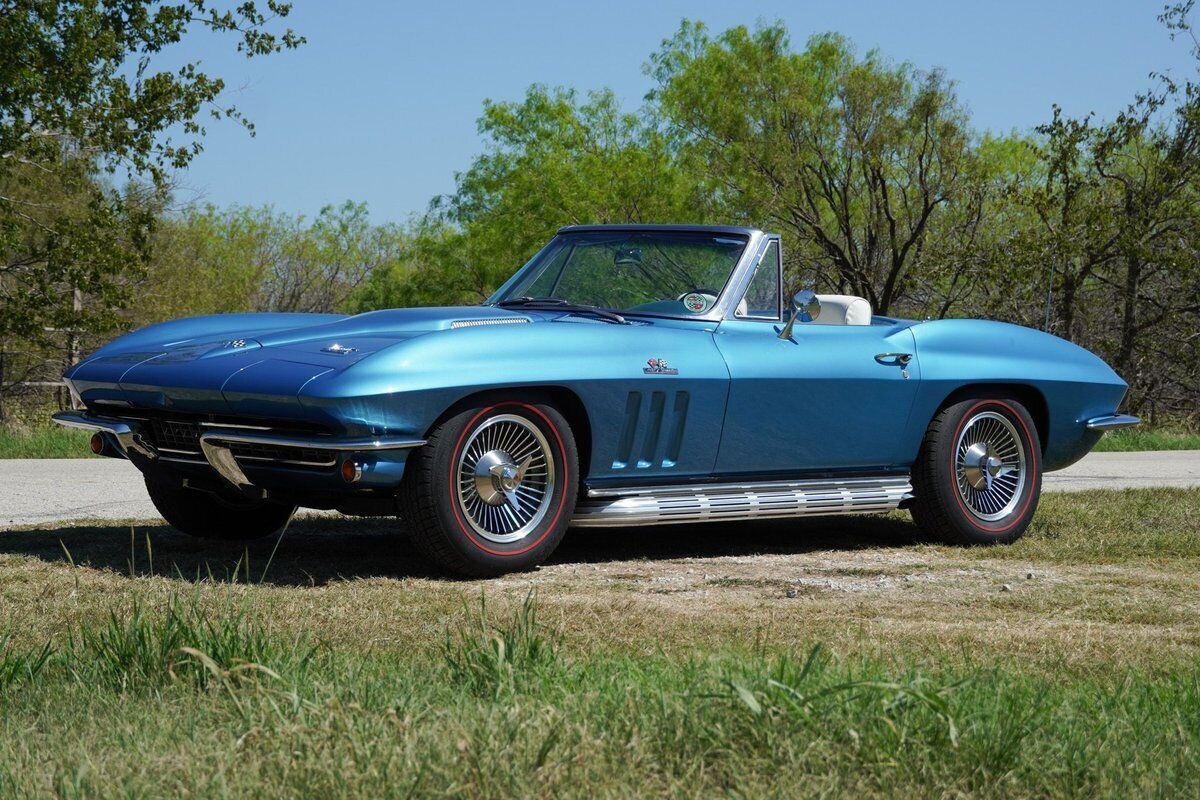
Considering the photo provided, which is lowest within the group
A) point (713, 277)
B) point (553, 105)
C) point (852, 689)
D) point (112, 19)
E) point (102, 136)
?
point (852, 689)

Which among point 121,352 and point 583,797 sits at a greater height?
point 121,352

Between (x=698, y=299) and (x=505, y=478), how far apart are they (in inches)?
62.0

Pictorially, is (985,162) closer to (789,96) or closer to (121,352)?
(789,96)

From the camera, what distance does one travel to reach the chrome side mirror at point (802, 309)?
684 cm

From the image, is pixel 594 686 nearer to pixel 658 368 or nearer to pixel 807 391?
pixel 658 368

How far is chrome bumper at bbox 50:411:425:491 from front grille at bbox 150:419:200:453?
0.05 m

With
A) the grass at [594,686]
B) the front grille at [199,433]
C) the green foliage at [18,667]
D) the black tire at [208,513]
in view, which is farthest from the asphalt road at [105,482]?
the green foliage at [18,667]

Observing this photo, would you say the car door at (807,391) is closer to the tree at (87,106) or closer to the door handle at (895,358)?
the door handle at (895,358)

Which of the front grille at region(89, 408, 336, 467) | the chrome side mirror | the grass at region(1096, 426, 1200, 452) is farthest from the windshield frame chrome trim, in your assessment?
the grass at region(1096, 426, 1200, 452)

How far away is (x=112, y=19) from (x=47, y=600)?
2057 centimetres

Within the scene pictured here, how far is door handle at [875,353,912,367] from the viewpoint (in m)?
7.17

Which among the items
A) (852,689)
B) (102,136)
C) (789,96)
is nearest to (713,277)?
(852,689)

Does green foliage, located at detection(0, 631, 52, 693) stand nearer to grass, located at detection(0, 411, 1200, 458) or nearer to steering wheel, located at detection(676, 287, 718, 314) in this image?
steering wheel, located at detection(676, 287, 718, 314)

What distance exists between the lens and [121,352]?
6496 mm
